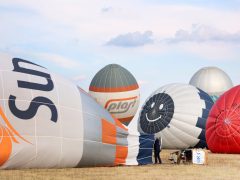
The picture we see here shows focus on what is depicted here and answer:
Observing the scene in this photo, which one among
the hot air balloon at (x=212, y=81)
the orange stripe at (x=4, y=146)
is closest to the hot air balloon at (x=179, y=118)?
the orange stripe at (x=4, y=146)

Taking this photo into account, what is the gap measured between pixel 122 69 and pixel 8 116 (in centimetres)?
3455

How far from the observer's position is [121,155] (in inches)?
763

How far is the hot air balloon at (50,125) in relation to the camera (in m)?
16.8

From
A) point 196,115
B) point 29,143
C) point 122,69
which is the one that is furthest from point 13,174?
point 122,69

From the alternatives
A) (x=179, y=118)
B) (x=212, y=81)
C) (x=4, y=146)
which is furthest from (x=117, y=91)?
(x=4, y=146)

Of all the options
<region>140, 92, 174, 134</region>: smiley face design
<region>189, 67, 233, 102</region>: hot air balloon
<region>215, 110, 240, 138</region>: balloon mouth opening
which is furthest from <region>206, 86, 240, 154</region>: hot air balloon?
<region>189, 67, 233, 102</region>: hot air balloon

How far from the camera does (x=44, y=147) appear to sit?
56.5ft

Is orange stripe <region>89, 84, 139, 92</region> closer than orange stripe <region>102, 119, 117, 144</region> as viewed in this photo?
No

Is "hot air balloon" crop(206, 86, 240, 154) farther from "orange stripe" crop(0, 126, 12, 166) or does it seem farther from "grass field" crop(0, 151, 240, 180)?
"orange stripe" crop(0, 126, 12, 166)

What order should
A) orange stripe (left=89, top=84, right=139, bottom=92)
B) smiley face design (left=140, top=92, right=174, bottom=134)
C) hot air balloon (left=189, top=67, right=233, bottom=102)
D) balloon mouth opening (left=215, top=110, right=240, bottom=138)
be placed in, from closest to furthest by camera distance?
balloon mouth opening (left=215, top=110, right=240, bottom=138) → smiley face design (left=140, top=92, right=174, bottom=134) → orange stripe (left=89, top=84, right=139, bottom=92) → hot air balloon (left=189, top=67, right=233, bottom=102)

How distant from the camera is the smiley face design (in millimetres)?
32781

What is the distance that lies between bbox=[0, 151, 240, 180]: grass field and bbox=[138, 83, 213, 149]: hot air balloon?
10674 millimetres

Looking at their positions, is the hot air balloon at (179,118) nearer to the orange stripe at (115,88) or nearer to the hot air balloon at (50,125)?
the hot air balloon at (50,125)

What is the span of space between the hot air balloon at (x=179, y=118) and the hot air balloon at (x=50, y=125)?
1316cm
